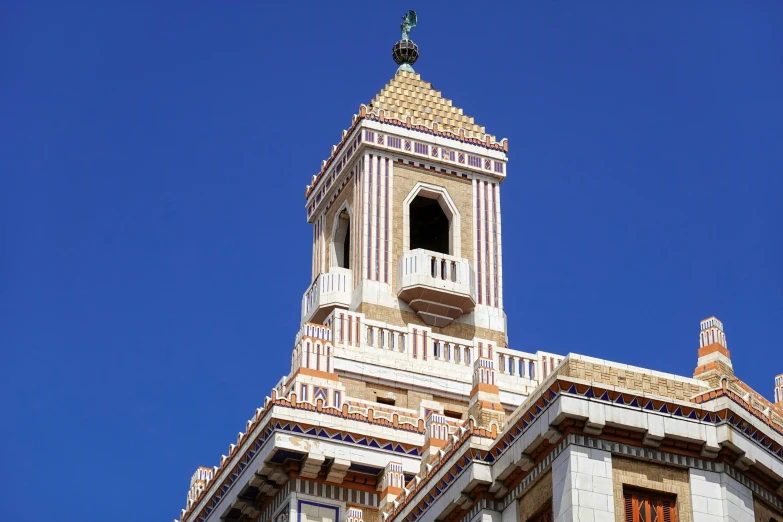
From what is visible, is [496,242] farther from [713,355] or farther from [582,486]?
[582,486]

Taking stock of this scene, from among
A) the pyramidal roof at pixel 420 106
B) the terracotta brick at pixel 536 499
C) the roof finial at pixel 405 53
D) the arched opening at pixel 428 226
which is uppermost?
the roof finial at pixel 405 53

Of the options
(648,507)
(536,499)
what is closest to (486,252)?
(536,499)

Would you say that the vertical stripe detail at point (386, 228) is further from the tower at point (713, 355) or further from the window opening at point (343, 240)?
the tower at point (713, 355)

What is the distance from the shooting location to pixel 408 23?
75750 millimetres

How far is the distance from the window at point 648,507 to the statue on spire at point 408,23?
34.7 metres

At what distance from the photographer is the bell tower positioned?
65125mm

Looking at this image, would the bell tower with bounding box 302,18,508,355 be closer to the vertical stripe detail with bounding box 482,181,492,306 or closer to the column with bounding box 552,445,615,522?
the vertical stripe detail with bounding box 482,181,492,306

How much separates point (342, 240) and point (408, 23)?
1070cm

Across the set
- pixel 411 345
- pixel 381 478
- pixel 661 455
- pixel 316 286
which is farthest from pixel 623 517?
pixel 316 286

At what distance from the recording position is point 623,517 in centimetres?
4259

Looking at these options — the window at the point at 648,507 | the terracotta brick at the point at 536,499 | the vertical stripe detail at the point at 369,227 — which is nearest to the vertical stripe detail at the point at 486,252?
the vertical stripe detail at the point at 369,227

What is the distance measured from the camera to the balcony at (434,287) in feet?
212

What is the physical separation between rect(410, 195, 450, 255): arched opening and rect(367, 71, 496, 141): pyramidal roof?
2928mm

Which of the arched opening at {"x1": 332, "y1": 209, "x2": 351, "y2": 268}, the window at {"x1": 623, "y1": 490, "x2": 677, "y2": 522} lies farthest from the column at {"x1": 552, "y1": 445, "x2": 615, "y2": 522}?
the arched opening at {"x1": 332, "y1": 209, "x2": 351, "y2": 268}
